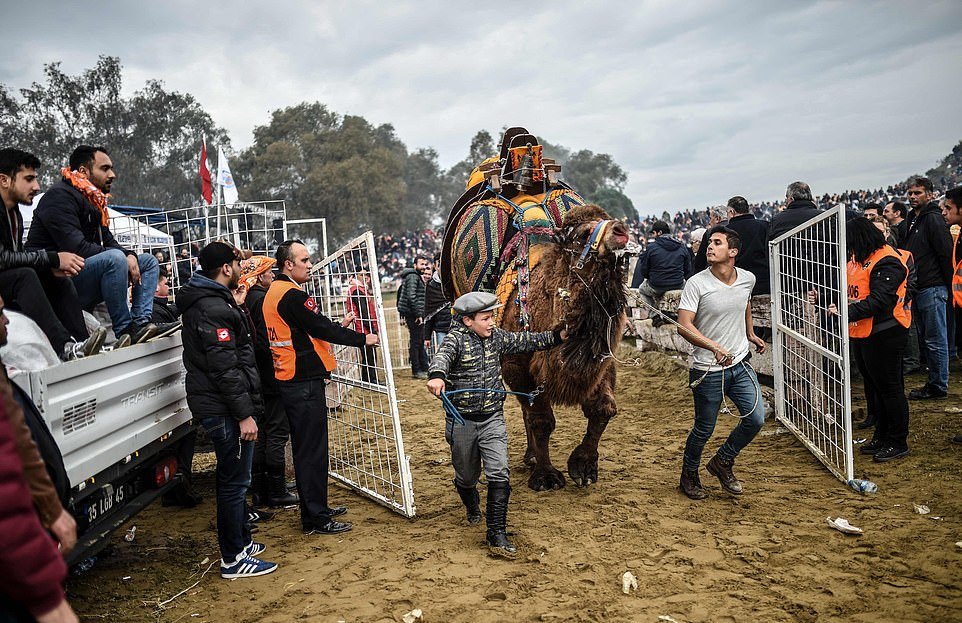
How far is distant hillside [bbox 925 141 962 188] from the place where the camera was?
28.1 metres

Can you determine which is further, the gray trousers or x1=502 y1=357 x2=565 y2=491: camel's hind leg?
x1=502 y1=357 x2=565 y2=491: camel's hind leg

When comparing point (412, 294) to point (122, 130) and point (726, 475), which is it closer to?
point (726, 475)

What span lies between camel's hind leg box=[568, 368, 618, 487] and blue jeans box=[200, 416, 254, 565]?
2.66 metres

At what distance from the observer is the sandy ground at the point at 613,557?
3609 mm

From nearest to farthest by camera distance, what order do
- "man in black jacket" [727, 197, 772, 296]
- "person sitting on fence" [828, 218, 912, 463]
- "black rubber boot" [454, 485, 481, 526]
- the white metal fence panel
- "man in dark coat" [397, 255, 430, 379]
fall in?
"black rubber boot" [454, 485, 481, 526] → "person sitting on fence" [828, 218, 912, 463] → "man in black jacket" [727, 197, 772, 296] → "man in dark coat" [397, 255, 430, 379] → the white metal fence panel

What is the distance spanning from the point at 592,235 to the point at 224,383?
9.15 feet

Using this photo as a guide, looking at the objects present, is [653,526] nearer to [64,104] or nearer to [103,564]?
[103,564]

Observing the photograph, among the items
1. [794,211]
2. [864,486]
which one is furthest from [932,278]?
[864,486]

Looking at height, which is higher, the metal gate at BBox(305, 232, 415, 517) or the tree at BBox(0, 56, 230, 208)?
the tree at BBox(0, 56, 230, 208)

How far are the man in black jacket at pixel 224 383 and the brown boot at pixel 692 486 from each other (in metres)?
3.21

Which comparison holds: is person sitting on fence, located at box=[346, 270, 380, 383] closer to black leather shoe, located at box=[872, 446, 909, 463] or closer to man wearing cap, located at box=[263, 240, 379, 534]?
man wearing cap, located at box=[263, 240, 379, 534]

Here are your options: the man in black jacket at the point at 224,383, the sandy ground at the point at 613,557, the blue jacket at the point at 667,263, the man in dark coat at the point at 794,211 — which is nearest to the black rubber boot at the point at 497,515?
the sandy ground at the point at 613,557

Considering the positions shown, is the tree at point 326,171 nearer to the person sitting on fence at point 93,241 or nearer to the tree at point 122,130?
the tree at point 122,130

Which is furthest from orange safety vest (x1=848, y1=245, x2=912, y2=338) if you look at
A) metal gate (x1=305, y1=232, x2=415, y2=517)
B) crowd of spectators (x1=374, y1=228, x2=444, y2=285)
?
crowd of spectators (x1=374, y1=228, x2=444, y2=285)
